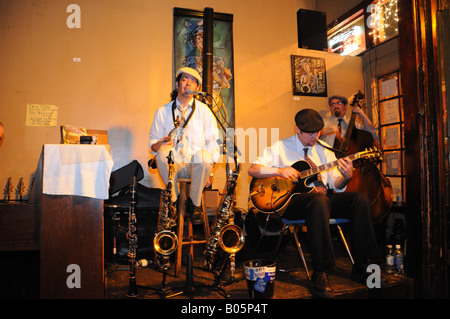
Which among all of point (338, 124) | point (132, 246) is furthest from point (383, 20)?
point (132, 246)

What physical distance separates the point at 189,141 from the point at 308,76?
3451 mm

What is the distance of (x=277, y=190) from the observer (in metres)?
3.13

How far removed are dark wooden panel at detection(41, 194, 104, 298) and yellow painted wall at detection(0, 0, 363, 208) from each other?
2857 millimetres

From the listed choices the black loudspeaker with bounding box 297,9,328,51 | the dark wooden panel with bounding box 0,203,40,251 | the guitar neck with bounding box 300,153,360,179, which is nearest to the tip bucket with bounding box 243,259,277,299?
the guitar neck with bounding box 300,153,360,179

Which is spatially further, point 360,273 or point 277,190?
point 277,190

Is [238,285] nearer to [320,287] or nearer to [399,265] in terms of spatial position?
[320,287]

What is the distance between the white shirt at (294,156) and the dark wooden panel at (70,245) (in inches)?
67.5

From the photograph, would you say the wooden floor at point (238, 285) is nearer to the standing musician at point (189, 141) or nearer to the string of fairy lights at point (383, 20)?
Answer: the standing musician at point (189, 141)

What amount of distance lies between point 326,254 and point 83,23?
4.79m

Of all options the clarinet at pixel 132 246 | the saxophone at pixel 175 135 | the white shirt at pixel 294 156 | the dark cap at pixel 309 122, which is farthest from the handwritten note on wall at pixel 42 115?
the dark cap at pixel 309 122

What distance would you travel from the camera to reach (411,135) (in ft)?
9.77

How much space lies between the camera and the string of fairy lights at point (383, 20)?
583cm
